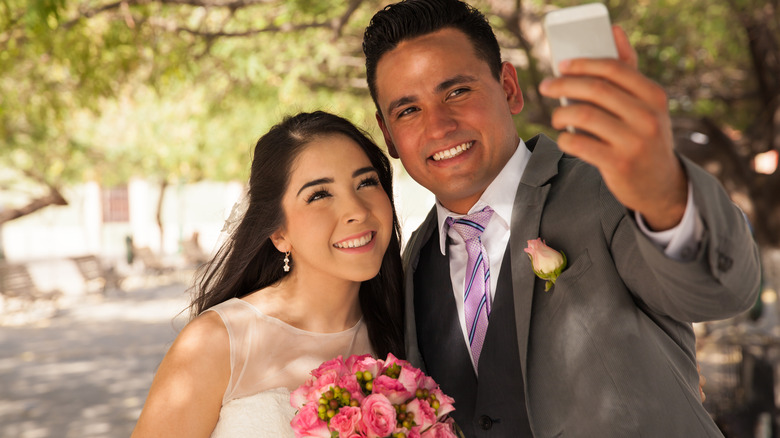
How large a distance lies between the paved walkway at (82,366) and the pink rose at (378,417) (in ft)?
8.45

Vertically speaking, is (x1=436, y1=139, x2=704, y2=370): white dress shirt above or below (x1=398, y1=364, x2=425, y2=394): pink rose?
above

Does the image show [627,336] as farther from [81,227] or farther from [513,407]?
[81,227]

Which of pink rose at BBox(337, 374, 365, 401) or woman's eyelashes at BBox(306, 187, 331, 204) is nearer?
pink rose at BBox(337, 374, 365, 401)

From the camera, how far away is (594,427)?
1.80 m

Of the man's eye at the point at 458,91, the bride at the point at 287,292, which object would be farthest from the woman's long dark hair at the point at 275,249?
the man's eye at the point at 458,91

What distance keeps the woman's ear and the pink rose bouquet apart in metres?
0.89

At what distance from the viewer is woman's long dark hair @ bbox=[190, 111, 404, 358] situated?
2818mm

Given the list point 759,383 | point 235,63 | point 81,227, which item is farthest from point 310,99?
point 81,227

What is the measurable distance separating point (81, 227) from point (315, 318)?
31638 mm

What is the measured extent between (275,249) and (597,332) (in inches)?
66.3

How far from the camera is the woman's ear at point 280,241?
2863 millimetres

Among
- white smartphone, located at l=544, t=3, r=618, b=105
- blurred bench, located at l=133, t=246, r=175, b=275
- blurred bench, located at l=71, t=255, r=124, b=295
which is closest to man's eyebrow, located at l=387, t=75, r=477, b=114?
white smartphone, located at l=544, t=3, r=618, b=105

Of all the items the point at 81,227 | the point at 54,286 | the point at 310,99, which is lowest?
the point at 81,227

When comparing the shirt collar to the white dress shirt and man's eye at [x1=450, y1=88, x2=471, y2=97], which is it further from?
man's eye at [x1=450, y1=88, x2=471, y2=97]
